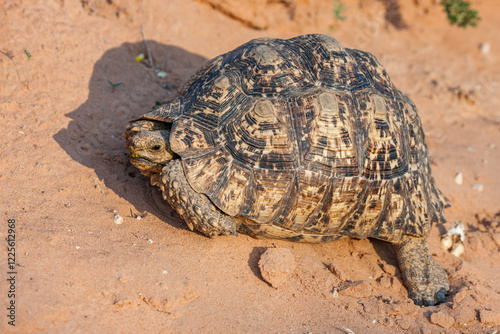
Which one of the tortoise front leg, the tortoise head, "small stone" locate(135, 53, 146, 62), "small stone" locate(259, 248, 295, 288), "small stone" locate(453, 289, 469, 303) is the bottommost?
"small stone" locate(453, 289, 469, 303)

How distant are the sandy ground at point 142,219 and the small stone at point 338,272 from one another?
2 cm

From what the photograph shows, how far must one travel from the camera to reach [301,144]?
3688 millimetres

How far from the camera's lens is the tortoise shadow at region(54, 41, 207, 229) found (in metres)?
4.20

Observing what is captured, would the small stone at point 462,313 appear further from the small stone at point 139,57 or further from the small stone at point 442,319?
the small stone at point 139,57

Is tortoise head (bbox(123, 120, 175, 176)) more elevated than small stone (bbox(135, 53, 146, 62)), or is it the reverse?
small stone (bbox(135, 53, 146, 62))

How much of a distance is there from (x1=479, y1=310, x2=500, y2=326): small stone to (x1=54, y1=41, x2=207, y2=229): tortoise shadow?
273 cm

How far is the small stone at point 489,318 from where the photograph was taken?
3.70m

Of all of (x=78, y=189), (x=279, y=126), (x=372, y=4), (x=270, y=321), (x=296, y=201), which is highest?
(x=372, y=4)

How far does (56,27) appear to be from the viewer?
5375mm

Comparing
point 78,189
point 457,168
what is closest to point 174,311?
point 78,189

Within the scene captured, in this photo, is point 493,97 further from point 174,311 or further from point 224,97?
point 174,311

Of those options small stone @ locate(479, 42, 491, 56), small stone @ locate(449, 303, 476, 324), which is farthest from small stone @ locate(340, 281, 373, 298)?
small stone @ locate(479, 42, 491, 56)

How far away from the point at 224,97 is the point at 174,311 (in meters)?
1.84

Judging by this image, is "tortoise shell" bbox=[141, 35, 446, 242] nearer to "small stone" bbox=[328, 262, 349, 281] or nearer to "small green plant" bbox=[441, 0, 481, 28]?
"small stone" bbox=[328, 262, 349, 281]
